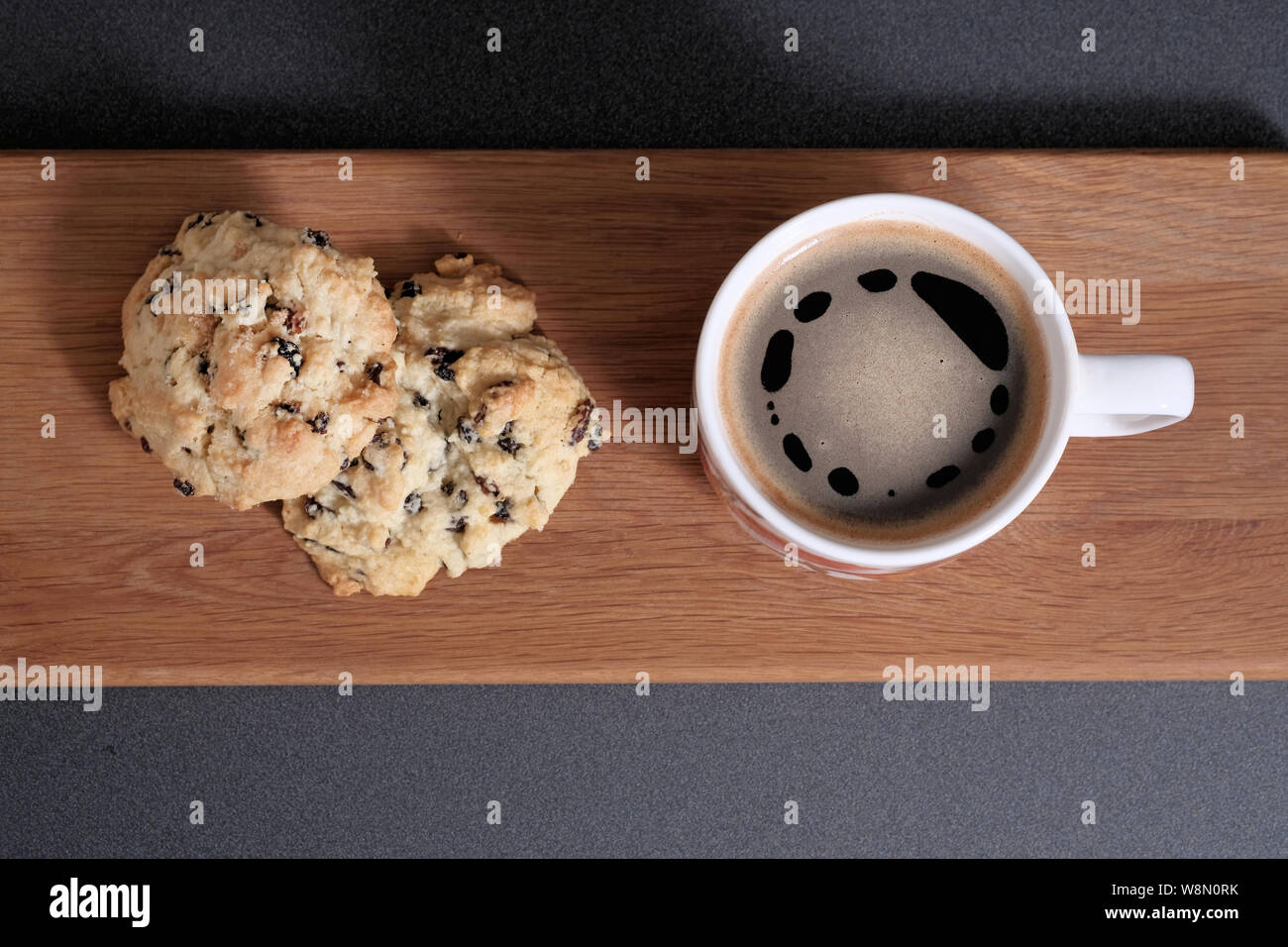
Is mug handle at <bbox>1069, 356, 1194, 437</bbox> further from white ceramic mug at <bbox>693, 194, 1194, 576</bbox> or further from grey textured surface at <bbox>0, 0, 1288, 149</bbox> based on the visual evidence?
grey textured surface at <bbox>0, 0, 1288, 149</bbox>

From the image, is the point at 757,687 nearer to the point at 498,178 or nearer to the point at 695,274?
the point at 695,274

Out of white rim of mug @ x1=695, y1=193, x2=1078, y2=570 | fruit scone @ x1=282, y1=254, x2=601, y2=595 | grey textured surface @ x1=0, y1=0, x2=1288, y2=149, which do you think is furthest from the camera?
grey textured surface @ x1=0, y1=0, x2=1288, y2=149

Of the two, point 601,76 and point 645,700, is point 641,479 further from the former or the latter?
point 601,76

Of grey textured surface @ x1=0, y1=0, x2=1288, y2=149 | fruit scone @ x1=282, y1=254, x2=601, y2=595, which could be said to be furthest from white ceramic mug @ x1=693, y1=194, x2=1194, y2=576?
grey textured surface @ x1=0, y1=0, x2=1288, y2=149

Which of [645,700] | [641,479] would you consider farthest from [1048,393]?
[645,700]

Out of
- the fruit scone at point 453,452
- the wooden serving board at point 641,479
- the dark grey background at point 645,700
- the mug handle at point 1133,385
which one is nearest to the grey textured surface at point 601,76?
the dark grey background at point 645,700

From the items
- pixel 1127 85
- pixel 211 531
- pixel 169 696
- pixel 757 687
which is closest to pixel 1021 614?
pixel 757 687
